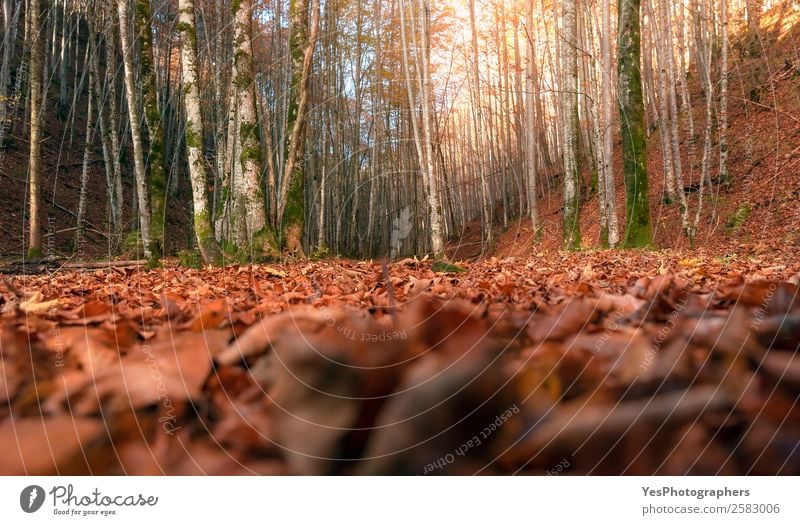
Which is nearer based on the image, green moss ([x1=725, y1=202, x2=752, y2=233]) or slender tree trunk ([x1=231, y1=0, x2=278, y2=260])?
slender tree trunk ([x1=231, y1=0, x2=278, y2=260])

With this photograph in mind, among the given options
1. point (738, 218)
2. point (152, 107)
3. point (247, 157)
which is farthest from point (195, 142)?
point (738, 218)

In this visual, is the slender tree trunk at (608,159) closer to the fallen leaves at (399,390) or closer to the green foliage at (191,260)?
the green foliage at (191,260)

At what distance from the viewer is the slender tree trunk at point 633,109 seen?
26.8ft

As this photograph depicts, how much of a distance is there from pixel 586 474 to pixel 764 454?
231 millimetres

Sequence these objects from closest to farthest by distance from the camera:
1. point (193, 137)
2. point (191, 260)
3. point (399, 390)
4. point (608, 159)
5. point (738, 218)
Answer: point (399, 390), point (193, 137), point (191, 260), point (608, 159), point (738, 218)

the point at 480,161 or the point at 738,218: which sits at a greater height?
the point at 480,161

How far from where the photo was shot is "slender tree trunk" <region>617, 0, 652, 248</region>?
321 inches

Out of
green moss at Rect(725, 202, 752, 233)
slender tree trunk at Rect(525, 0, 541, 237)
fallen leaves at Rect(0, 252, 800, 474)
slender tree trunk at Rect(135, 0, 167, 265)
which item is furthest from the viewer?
slender tree trunk at Rect(525, 0, 541, 237)

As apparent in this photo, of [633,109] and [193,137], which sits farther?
[633,109]

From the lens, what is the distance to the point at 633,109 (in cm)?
820

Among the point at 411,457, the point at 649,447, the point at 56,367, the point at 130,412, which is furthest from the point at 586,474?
the point at 56,367

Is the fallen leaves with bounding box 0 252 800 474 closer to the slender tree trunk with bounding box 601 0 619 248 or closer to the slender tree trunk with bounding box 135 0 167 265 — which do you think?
the slender tree trunk with bounding box 135 0 167 265

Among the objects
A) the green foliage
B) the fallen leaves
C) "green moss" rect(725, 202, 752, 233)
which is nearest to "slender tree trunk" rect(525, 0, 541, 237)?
"green moss" rect(725, 202, 752, 233)

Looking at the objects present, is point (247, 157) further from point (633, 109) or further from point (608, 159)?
point (633, 109)
